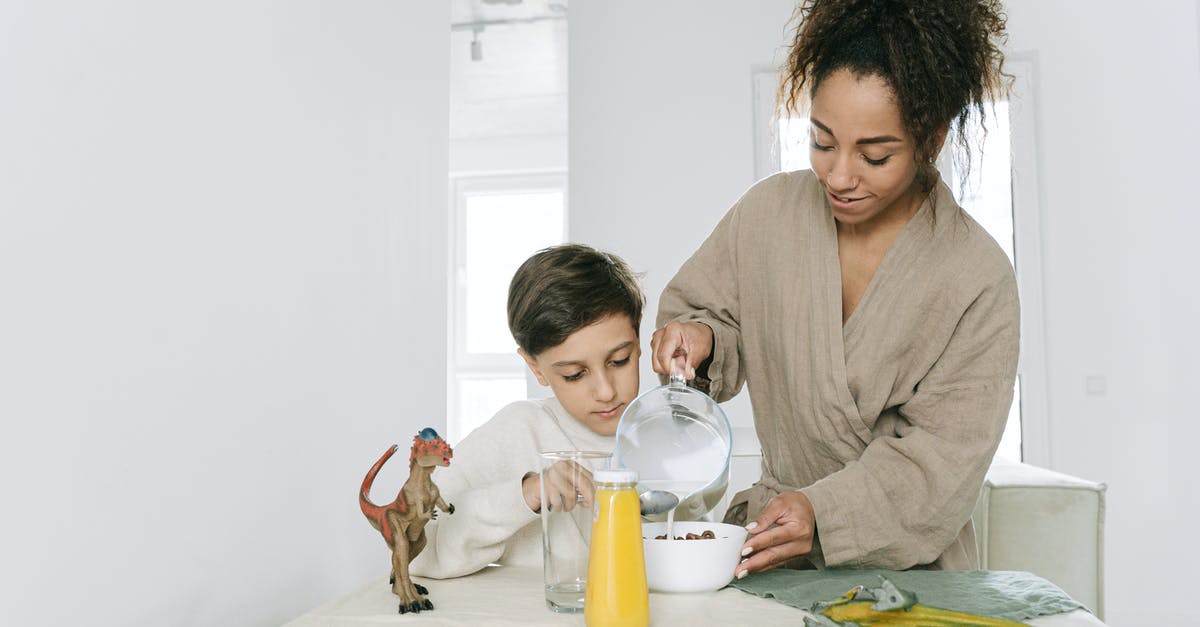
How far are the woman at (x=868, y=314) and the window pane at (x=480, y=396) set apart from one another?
4962 mm

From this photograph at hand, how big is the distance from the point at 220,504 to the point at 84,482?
211 millimetres

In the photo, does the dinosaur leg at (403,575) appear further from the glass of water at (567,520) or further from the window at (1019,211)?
the window at (1019,211)

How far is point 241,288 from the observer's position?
1047 millimetres

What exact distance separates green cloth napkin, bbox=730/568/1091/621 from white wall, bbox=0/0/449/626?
0.56 meters

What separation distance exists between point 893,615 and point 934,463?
35 centimetres

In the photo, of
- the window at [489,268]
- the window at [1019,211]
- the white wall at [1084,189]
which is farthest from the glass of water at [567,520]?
the window at [489,268]

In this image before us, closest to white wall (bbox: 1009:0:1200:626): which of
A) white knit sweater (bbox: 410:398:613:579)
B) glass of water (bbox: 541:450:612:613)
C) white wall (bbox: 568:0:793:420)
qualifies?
white wall (bbox: 568:0:793:420)

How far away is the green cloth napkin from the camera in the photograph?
35.5 inches

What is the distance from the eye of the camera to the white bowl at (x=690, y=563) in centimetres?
94

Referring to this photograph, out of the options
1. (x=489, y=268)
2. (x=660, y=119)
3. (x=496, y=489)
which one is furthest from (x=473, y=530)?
(x=489, y=268)

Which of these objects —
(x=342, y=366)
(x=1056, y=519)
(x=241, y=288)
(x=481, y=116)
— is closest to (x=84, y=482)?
(x=241, y=288)

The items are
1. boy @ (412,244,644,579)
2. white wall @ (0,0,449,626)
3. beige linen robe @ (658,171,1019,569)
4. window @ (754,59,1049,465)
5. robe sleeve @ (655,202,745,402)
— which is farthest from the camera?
window @ (754,59,1049,465)

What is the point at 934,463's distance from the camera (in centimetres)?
111

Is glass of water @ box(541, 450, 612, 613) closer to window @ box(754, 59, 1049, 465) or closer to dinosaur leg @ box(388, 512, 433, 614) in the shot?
dinosaur leg @ box(388, 512, 433, 614)
